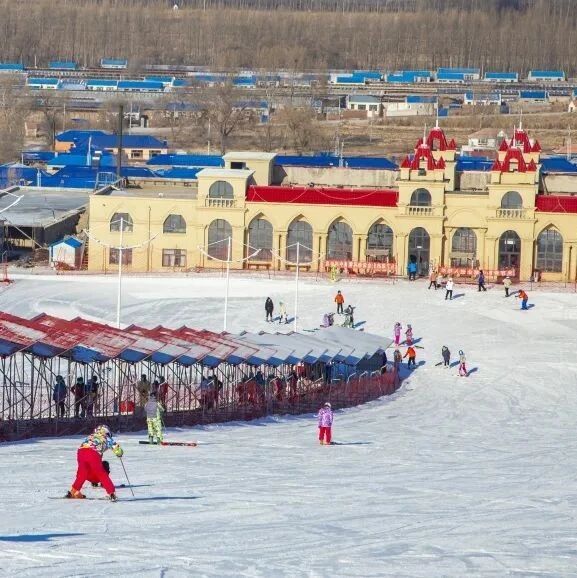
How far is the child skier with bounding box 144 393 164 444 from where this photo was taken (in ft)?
71.3

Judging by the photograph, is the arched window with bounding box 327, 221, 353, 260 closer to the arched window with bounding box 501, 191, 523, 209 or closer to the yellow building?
the yellow building

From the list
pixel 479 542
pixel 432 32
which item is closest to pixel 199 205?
pixel 479 542

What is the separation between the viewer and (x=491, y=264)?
50312 mm

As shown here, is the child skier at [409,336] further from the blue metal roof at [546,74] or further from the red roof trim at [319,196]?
the blue metal roof at [546,74]

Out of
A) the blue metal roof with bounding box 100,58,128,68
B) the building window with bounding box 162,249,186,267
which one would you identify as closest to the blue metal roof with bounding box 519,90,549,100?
the blue metal roof with bounding box 100,58,128,68

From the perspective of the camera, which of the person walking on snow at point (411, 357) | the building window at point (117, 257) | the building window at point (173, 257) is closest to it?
the person walking on snow at point (411, 357)

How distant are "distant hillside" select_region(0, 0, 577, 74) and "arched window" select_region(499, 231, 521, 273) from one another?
91497 millimetres

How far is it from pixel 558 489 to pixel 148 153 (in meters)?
71.8

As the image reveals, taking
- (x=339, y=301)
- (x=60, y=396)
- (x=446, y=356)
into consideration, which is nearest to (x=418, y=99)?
(x=339, y=301)

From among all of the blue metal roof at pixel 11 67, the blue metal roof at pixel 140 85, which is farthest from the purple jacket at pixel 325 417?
the blue metal roof at pixel 11 67

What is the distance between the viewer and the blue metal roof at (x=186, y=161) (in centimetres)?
7600

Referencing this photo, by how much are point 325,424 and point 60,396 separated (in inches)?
140

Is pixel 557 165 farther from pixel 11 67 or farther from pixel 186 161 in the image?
pixel 11 67

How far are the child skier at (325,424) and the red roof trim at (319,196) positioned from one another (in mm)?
27850
